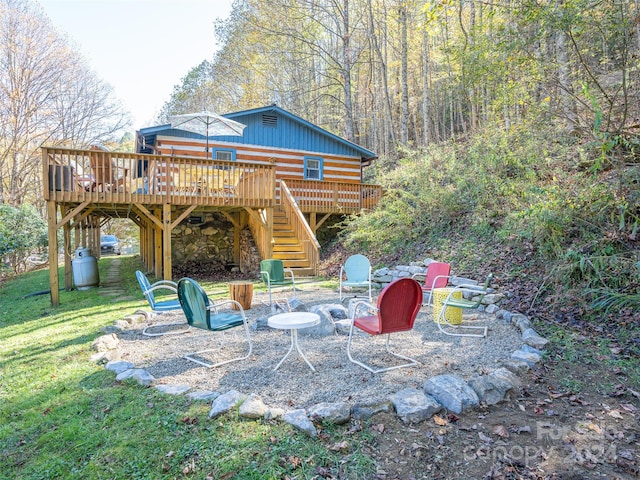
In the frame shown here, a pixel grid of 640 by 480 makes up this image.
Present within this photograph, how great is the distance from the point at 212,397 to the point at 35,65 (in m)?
21.5

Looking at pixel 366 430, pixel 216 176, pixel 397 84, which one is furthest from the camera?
pixel 397 84

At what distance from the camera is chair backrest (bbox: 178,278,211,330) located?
3668 millimetres

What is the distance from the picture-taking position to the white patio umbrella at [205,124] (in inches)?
370

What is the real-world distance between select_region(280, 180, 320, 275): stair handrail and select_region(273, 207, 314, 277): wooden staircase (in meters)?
0.15

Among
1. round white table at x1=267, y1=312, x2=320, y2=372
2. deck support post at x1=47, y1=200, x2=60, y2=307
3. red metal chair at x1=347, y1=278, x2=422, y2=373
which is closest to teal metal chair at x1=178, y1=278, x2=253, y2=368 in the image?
round white table at x1=267, y1=312, x2=320, y2=372

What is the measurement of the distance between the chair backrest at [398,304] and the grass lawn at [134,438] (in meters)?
1.17

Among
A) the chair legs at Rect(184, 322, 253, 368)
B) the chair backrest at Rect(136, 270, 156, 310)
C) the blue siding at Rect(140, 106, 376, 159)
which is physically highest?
the blue siding at Rect(140, 106, 376, 159)

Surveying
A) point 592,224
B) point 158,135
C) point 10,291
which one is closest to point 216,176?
point 158,135

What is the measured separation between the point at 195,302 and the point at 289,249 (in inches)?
255

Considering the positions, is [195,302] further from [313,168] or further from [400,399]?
[313,168]

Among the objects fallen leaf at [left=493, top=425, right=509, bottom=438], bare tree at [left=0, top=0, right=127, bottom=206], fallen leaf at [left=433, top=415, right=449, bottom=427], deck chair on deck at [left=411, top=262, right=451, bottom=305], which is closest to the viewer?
fallen leaf at [left=493, top=425, right=509, bottom=438]

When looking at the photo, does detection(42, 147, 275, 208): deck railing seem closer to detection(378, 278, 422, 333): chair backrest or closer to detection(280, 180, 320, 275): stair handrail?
detection(280, 180, 320, 275): stair handrail

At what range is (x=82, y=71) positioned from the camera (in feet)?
64.8

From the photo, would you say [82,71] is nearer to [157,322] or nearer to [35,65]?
[35,65]
